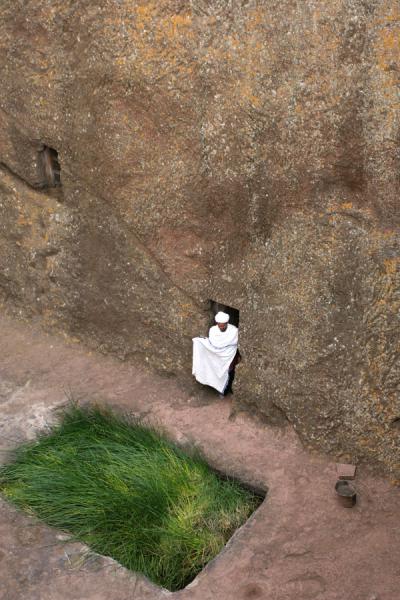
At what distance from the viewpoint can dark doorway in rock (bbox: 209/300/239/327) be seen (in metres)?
6.98

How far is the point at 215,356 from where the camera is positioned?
6.89 metres

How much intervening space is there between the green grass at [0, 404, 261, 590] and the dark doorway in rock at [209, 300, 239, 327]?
0.98 m

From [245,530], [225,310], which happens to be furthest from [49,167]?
[245,530]

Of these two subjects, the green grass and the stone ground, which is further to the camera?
the green grass

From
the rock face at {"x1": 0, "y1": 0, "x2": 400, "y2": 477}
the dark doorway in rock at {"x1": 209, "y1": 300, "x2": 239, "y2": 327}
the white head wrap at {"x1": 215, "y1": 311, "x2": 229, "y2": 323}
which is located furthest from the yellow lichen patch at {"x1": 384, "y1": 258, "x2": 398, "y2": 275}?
the dark doorway in rock at {"x1": 209, "y1": 300, "x2": 239, "y2": 327}

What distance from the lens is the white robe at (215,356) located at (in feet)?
22.4

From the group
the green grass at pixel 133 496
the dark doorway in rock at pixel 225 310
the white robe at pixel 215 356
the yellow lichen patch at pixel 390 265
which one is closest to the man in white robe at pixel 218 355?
the white robe at pixel 215 356

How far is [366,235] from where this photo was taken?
586 centimetres

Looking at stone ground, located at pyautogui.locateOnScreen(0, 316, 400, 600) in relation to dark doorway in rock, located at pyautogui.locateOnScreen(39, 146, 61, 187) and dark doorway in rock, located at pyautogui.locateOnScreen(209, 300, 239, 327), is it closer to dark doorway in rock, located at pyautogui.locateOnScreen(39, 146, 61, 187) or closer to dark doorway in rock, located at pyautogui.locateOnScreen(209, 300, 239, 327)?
dark doorway in rock, located at pyautogui.locateOnScreen(209, 300, 239, 327)

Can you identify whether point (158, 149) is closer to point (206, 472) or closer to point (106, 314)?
point (106, 314)

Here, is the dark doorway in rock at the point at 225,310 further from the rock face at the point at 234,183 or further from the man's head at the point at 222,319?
the man's head at the point at 222,319

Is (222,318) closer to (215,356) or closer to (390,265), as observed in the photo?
(215,356)

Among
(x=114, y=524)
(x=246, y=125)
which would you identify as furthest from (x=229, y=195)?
(x=114, y=524)

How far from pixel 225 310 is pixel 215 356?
36 centimetres
